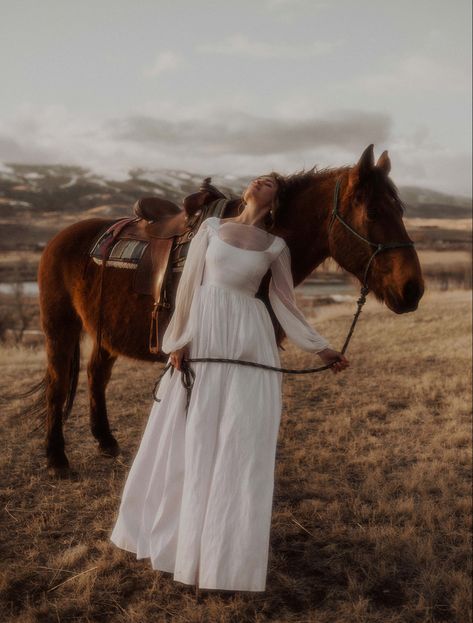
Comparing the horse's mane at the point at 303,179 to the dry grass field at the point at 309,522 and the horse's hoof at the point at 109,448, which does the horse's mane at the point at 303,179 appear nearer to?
the dry grass field at the point at 309,522

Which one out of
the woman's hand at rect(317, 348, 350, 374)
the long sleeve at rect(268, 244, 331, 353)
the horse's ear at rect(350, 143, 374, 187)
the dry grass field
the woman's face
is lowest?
the dry grass field

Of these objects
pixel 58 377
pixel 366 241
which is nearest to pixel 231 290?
pixel 366 241

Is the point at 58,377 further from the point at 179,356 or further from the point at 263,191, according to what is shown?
the point at 263,191

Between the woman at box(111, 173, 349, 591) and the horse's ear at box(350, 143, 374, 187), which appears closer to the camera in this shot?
the woman at box(111, 173, 349, 591)

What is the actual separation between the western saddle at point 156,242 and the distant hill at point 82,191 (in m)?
77.9

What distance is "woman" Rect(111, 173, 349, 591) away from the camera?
2.71 meters

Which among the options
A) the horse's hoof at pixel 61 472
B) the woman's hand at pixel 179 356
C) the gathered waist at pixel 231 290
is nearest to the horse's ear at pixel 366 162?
the gathered waist at pixel 231 290

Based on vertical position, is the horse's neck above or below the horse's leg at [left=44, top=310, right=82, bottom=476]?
above

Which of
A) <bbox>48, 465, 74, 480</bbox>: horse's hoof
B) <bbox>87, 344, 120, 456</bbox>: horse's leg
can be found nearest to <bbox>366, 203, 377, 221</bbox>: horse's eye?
<bbox>87, 344, 120, 456</bbox>: horse's leg

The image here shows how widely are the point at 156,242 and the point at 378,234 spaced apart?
5.75ft

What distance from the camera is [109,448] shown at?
514cm

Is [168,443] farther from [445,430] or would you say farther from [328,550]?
[445,430]

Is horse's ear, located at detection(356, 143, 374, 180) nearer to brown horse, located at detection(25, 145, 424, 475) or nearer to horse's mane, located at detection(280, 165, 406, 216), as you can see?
brown horse, located at detection(25, 145, 424, 475)

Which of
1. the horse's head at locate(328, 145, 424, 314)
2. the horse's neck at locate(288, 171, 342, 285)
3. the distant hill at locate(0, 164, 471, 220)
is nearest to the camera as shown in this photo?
the horse's head at locate(328, 145, 424, 314)
